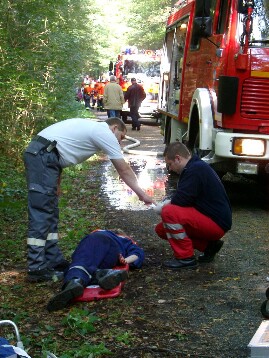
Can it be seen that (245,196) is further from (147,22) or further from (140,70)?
(147,22)

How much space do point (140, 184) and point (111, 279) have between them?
6422 mm

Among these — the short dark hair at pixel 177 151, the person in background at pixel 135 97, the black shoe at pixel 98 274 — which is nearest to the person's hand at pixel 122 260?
the black shoe at pixel 98 274

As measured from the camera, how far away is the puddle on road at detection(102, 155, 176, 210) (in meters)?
10.2

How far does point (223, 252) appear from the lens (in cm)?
709

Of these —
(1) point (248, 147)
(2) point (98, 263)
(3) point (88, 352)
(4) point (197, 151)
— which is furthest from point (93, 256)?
(4) point (197, 151)

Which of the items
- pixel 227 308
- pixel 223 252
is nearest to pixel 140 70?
pixel 223 252

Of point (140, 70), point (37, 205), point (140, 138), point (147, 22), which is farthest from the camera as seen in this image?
point (147, 22)

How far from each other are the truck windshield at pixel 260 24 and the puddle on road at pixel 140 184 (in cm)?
283

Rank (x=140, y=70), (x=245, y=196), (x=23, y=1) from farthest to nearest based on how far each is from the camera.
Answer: (x=140, y=70), (x=23, y=1), (x=245, y=196)

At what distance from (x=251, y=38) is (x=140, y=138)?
1365 cm

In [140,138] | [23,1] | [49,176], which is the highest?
[23,1]

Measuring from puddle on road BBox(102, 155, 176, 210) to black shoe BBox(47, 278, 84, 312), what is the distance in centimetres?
446

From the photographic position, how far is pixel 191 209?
639 centimetres

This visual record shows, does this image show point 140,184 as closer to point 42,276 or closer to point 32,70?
point 32,70
